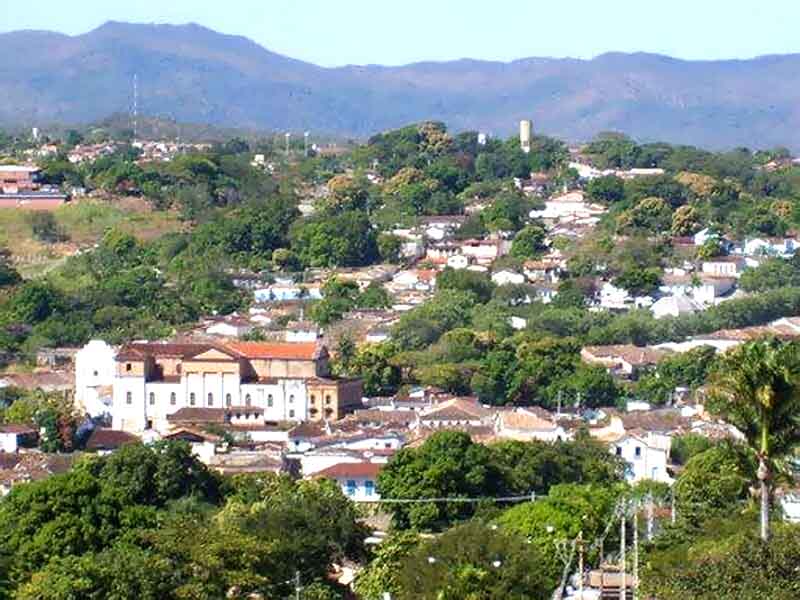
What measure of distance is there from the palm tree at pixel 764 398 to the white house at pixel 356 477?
37.5 ft

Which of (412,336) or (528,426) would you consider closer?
(528,426)

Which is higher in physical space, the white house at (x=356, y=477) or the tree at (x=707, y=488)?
the tree at (x=707, y=488)

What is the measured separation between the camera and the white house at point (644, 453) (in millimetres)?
27516

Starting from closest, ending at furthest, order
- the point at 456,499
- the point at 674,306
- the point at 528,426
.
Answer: the point at 456,499 < the point at 528,426 < the point at 674,306

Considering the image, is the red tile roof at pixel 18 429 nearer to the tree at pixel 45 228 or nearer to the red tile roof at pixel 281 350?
the red tile roof at pixel 281 350

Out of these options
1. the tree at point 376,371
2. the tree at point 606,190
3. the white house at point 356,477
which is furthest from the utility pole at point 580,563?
the tree at point 606,190

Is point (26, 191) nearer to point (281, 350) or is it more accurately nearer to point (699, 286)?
point (699, 286)

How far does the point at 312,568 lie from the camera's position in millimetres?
19438

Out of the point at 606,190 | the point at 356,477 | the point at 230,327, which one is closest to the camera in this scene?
the point at 356,477

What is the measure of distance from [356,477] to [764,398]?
41.0 ft

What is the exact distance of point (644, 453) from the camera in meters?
28.1

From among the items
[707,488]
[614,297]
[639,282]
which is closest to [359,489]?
[707,488]

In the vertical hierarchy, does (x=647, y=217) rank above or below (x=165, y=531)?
below

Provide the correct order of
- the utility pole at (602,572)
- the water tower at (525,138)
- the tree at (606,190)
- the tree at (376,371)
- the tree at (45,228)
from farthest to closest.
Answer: the water tower at (525,138) < the tree at (606,190) < the tree at (45,228) < the tree at (376,371) < the utility pole at (602,572)
